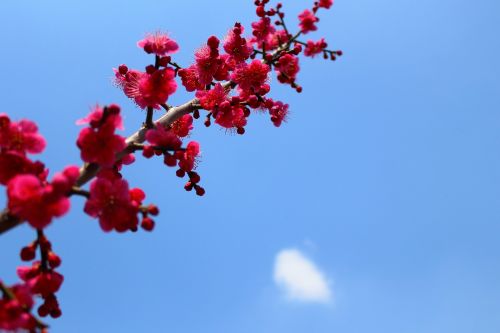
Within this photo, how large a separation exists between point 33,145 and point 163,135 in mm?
1045

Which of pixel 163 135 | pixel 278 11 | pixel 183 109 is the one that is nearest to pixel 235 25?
pixel 278 11

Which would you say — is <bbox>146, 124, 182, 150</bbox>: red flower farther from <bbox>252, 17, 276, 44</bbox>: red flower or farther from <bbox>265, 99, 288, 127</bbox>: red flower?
<bbox>252, 17, 276, 44</bbox>: red flower

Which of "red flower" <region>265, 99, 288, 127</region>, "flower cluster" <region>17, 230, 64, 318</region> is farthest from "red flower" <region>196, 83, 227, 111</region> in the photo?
"flower cluster" <region>17, 230, 64, 318</region>

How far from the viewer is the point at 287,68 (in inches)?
212

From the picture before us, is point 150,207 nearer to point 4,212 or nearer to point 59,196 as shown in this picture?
point 59,196

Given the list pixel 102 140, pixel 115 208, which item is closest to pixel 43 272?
pixel 115 208

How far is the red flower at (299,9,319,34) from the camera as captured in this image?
5316 millimetres

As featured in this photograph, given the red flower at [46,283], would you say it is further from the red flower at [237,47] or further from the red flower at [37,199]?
the red flower at [237,47]

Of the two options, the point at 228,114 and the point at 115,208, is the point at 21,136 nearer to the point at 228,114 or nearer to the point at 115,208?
the point at 115,208

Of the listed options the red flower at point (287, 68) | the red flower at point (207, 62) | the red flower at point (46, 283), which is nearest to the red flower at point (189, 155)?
the red flower at point (207, 62)

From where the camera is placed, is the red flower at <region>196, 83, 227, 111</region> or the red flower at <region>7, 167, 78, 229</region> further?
the red flower at <region>196, 83, 227, 111</region>

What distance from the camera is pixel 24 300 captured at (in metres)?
3.19

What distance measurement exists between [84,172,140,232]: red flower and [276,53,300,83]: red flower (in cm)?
246

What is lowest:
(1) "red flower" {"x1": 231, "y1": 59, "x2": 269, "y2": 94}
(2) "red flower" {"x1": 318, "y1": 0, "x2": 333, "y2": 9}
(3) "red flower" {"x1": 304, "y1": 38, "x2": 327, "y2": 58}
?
(1) "red flower" {"x1": 231, "y1": 59, "x2": 269, "y2": 94}
